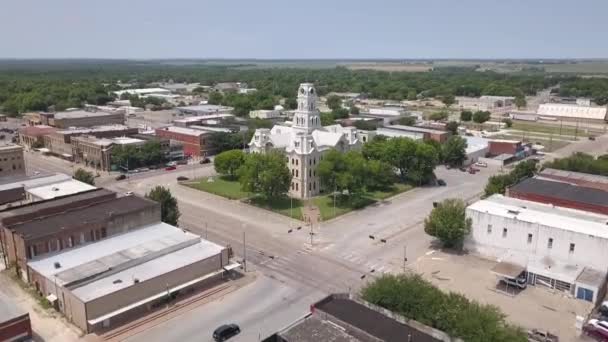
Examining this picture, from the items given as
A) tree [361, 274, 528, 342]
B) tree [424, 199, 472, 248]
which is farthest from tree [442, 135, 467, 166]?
tree [361, 274, 528, 342]

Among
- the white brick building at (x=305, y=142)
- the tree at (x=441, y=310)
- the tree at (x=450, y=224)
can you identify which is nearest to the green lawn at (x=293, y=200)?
the white brick building at (x=305, y=142)

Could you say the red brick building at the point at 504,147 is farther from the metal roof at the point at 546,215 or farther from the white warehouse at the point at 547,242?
the white warehouse at the point at 547,242

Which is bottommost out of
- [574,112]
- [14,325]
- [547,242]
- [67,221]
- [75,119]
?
[14,325]

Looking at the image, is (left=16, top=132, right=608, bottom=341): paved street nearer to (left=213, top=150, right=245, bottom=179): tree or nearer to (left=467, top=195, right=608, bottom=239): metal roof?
(left=213, top=150, right=245, bottom=179): tree

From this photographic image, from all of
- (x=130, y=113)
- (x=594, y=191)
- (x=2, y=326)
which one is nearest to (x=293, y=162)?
(x=594, y=191)

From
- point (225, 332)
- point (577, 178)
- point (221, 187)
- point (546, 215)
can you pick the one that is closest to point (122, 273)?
point (225, 332)

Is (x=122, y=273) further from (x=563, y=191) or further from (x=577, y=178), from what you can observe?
(x=577, y=178)
